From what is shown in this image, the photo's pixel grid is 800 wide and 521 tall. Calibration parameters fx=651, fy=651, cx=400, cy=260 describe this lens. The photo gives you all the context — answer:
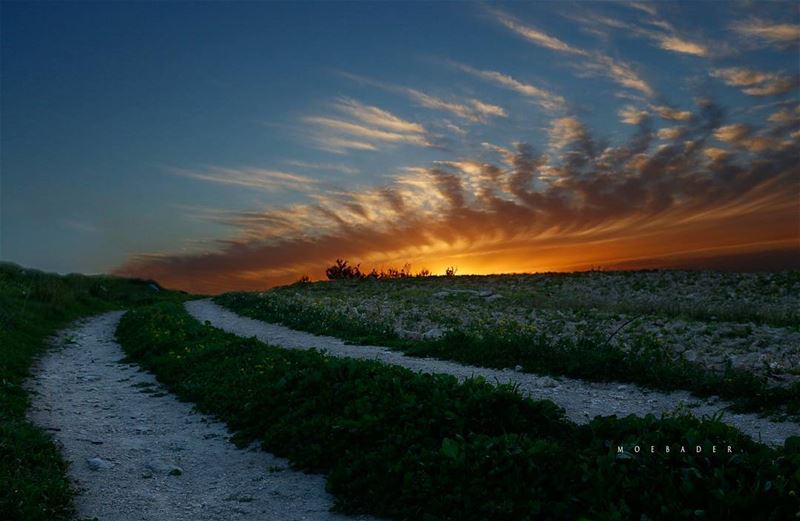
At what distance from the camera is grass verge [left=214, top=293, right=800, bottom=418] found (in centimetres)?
1219

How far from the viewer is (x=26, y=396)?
15062mm

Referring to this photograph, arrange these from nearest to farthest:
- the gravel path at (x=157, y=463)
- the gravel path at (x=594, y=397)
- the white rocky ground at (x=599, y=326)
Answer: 1. the gravel path at (x=157, y=463)
2. the gravel path at (x=594, y=397)
3. the white rocky ground at (x=599, y=326)

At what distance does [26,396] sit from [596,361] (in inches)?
519

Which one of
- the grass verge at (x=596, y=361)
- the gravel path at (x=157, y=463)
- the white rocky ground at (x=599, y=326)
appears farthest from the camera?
the white rocky ground at (x=599, y=326)

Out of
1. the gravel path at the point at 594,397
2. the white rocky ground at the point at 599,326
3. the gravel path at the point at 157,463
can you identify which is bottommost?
the gravel path at the point at 157,463

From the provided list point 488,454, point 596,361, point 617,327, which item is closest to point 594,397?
point 596,361

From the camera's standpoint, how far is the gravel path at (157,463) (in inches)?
348

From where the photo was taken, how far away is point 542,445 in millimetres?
8289

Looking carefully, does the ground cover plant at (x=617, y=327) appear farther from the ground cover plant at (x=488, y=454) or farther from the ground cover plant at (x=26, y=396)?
the ground cover plant at (x=26, y=396)

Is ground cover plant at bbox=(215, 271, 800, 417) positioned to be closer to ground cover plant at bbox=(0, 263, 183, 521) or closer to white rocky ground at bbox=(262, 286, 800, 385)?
white rocky ground at bbox=(262, 286, 800, 385)

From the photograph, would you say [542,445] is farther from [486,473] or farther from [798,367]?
[798,367]

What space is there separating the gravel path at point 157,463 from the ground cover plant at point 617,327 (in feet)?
A: 24.1

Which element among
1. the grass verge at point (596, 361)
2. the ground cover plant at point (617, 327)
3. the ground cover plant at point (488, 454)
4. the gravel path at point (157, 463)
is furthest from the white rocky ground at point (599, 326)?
the gravel path at point (157, 463)

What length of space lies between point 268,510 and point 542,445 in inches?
146
